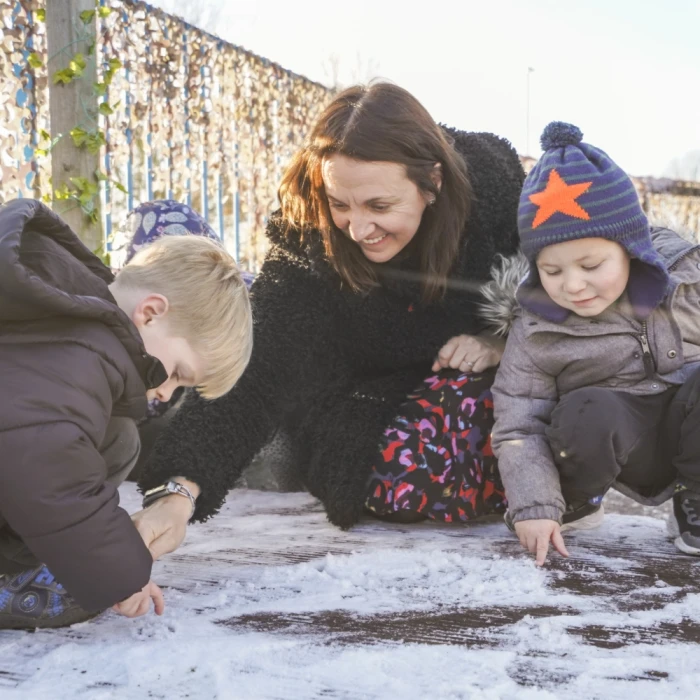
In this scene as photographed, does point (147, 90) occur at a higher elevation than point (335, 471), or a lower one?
higher

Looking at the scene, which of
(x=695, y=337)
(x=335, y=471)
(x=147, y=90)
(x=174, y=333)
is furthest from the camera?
(x=147, y=90)

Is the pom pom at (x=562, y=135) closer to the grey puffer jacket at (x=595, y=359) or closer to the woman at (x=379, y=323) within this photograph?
the woman at (x=379, y=323)

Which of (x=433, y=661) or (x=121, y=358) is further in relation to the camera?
(x=121, y=358)

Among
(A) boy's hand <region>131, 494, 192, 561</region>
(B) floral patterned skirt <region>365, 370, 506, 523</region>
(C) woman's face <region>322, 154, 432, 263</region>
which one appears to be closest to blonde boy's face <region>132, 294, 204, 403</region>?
(A) boy's hand <region>131, 494, 192, 561</region>

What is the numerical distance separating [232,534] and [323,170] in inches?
38.6

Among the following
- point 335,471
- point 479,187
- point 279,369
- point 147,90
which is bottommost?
point 335,471

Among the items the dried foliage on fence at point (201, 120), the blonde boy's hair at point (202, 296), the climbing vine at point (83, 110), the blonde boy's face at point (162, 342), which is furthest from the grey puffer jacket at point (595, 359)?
the dried foliage on fence at point (201, 120)

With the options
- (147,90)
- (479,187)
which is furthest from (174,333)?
(147,90)

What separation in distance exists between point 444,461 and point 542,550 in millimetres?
428

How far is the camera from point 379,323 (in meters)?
2.26

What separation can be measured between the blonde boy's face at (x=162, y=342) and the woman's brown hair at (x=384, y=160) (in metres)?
0.64

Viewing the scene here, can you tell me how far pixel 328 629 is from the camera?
142cm

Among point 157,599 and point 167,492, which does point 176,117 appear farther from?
point 157,599

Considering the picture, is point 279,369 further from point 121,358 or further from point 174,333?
point 121,358
